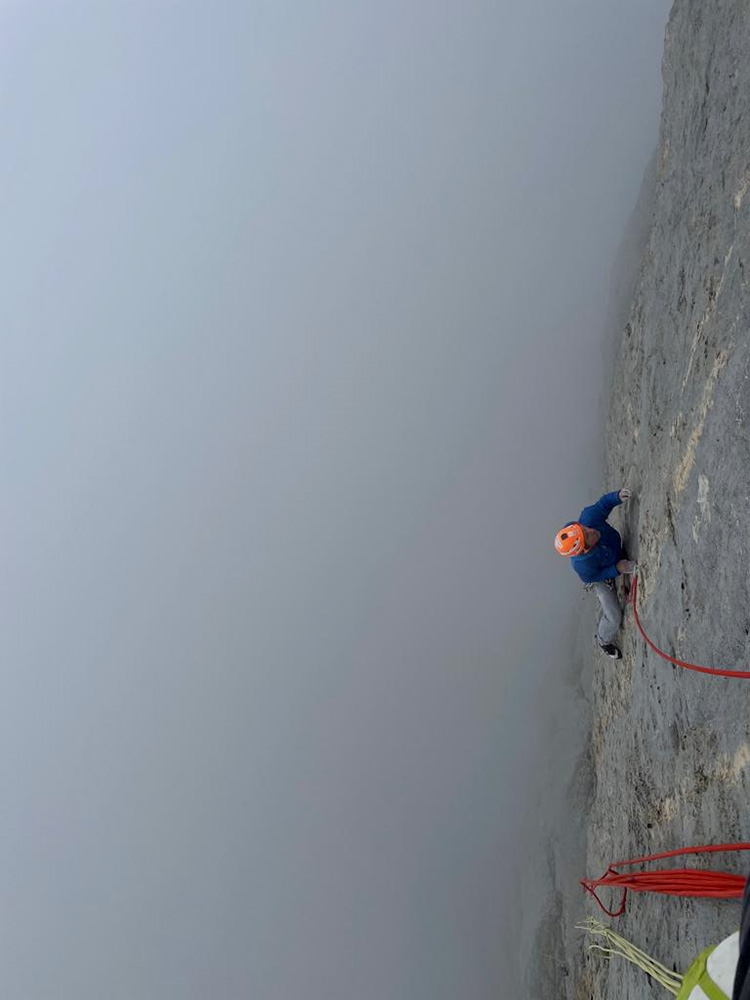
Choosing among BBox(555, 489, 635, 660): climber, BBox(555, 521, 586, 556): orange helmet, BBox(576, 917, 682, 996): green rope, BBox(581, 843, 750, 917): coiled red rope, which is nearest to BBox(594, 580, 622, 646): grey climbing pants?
BBox(555, 489, 635, 660): climber

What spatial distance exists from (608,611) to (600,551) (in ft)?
1.50

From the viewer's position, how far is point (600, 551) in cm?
429

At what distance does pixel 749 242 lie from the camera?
9.29 ft

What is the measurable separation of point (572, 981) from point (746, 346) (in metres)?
5.70

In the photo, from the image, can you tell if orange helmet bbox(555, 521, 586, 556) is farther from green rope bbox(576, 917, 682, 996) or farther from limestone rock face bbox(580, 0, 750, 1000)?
green rope bbox(576, 917, 682, 996)

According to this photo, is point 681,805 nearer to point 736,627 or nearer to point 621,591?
point 736,627

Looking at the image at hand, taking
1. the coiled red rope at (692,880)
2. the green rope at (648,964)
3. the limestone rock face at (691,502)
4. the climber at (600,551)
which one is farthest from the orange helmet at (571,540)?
the green rope at (648,964)

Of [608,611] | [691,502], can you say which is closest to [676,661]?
[691,502]

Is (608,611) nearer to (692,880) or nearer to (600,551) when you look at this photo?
(600,551)

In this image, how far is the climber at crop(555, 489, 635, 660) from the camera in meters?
4.10

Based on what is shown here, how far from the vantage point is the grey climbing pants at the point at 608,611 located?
444cm

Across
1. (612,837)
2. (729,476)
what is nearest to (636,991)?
A: (612,837)

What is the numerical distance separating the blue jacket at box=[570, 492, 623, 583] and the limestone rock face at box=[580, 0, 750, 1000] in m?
0.13

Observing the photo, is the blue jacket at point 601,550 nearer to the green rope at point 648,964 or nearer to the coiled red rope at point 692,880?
the coiled red rope at point 692,880
